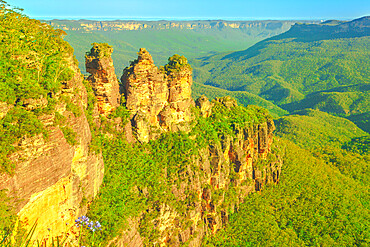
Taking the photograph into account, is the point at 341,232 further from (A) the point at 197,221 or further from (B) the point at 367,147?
(B) the point at 367,147

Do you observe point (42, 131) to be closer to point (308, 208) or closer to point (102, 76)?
point (102, 76)

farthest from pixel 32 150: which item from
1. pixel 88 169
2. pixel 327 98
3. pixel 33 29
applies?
pixel 327 98

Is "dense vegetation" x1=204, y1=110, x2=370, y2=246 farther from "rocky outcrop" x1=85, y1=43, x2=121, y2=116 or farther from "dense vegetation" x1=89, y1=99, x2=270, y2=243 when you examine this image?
"rocky outcrop" x1=85, y1=43, x2=121, y2=116

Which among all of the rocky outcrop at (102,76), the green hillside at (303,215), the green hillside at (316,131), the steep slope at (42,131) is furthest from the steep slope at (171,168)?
the green hillside at (316,131)

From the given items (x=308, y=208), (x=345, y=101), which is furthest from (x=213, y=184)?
(x=345, y=101)

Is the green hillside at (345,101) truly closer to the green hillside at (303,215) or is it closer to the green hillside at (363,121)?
the green hillside at (363,121)

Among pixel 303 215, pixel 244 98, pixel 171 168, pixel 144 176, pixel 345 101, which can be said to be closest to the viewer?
pixel 144 176
